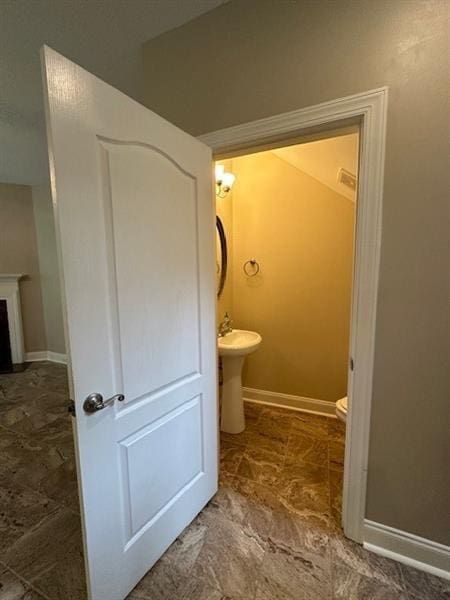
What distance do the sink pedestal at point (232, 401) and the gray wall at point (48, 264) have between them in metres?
3.12

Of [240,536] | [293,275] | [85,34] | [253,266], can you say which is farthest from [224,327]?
[85,34]

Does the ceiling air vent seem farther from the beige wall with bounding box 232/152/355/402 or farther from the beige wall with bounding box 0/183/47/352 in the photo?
the beige wall with bounding box 0/183/47/352

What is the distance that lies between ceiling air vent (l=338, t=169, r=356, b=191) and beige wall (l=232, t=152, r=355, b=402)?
0.59 ft

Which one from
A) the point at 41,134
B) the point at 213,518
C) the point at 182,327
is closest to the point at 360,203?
the point at 182,327

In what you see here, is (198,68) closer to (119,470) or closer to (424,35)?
(424,35)

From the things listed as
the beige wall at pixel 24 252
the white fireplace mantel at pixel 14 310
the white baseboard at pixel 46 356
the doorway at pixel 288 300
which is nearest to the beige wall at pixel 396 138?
the doorway at pixel 288 300

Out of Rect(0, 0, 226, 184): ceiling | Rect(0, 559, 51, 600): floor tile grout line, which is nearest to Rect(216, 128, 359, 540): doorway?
Rect(0, 0, 226, 184): ceiling

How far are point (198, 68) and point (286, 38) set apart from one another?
1.50 ft

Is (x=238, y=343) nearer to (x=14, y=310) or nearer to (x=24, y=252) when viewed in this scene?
(x=14, y=310)

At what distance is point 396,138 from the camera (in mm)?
1114

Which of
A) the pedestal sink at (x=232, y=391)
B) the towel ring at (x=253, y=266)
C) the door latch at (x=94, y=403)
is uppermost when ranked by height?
the towel ring at (x=253, y=266)

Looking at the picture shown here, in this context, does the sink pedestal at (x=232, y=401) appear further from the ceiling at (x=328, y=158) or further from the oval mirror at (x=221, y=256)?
the ceiling at (x=328, y=158)

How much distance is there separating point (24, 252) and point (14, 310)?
860 mm

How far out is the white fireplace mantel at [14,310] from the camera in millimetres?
3943
